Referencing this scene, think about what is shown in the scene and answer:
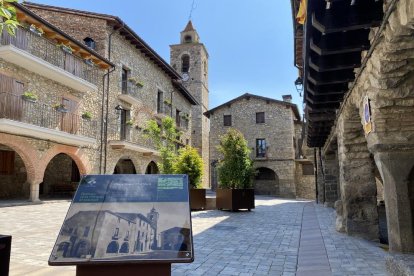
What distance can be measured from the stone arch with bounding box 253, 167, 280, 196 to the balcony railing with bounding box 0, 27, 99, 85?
15.2m

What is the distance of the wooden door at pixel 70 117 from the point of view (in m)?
13.5

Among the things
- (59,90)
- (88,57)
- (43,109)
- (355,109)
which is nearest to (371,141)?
(355,109)

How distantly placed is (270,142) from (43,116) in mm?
17285

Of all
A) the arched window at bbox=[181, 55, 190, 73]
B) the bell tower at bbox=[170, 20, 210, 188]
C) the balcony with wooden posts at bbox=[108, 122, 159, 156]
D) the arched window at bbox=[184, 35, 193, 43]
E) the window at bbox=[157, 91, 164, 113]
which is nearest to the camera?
the balcony with wooden posts at bbox=[108, 122, 159, 156]

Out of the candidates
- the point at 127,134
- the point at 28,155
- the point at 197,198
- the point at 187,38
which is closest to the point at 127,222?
the point at 197,198

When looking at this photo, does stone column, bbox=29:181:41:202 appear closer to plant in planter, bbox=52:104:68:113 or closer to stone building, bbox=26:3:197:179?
plant in planter, bbox=52:104:68:113

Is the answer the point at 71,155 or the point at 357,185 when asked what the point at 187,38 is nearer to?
the point at 71,155

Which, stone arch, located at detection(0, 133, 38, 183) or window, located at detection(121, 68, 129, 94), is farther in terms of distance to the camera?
window, located at detection(121, 68, 129, 94)

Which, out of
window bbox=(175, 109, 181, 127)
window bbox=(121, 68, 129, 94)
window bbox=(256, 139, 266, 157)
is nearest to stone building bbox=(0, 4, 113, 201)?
window bbox=(121, 68, 129, 94)

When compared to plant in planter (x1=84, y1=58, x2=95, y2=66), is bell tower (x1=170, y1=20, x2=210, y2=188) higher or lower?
higher

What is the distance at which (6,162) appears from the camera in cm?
1470

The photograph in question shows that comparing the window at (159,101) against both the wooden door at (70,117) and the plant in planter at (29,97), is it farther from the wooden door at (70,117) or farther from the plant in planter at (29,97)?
the plant in planter at (29,97)

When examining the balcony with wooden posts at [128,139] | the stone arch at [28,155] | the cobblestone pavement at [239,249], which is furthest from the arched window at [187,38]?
the cobblestone pavement at [239,249]

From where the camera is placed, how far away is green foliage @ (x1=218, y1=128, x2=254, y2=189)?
11.7m
